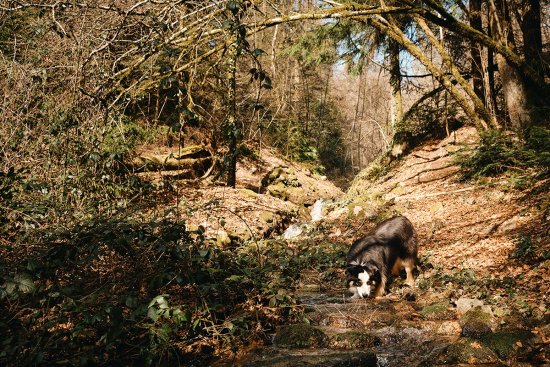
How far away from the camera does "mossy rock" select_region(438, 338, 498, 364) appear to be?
390 cm

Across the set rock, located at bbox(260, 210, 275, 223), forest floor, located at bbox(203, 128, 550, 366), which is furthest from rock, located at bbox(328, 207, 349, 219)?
forest floor, located at bbox(203, 128, 550, 366)

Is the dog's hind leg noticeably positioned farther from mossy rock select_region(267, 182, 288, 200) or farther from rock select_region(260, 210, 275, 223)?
mossy rock select_region(267, 182, 288, 200)

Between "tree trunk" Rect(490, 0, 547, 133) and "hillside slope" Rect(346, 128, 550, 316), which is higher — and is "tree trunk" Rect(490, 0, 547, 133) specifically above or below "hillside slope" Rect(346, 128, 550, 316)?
above

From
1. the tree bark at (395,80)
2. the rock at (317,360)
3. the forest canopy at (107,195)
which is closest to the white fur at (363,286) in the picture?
the forest canopy at (107,195)

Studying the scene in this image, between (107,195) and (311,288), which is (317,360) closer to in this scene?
(107,195)

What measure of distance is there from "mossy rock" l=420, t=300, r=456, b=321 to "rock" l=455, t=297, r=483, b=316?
94 millimetres

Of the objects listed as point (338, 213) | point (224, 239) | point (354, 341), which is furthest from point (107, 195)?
point (338, 213)

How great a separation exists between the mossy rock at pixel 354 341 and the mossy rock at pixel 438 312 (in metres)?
0.91

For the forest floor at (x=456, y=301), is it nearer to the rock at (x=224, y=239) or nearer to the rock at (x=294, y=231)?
the rock at (x=294, y=231)

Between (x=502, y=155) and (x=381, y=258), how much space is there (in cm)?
571

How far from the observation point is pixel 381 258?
266 inches

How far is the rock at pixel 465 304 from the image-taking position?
17.0 ft

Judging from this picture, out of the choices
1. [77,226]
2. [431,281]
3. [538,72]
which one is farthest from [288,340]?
[538,72]

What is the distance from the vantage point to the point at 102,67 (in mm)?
4766
